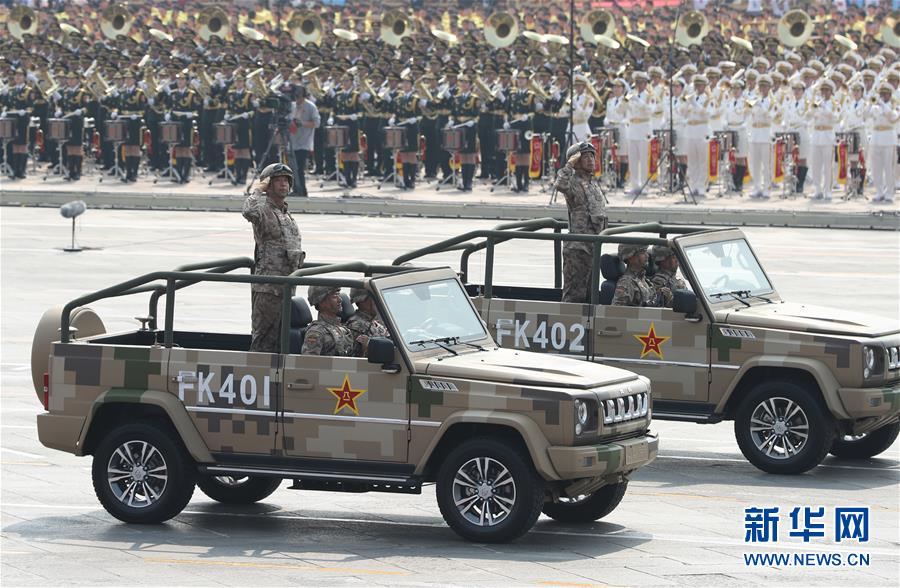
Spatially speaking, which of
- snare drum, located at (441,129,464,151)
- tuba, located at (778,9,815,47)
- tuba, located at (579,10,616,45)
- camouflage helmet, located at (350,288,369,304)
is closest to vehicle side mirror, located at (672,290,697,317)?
camouflage helmet, located at (350,288,369,304)

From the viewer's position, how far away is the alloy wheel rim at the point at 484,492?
39.4 feet

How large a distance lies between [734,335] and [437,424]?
3541 mm

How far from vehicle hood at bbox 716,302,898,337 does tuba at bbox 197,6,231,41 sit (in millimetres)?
39842

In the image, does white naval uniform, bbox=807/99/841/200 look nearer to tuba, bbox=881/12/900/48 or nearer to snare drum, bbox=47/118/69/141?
tuba, bbox=881/12/900/48

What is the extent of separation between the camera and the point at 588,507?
42.4ft

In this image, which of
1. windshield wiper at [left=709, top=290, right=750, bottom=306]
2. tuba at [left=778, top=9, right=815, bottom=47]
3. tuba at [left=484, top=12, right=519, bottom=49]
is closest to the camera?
windshield wiper at [left=709, top=290, right=750, bottom=306]

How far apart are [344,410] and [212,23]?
139 ft

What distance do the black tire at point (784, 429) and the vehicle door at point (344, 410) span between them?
3552 mm

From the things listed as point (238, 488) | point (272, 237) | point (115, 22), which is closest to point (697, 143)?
point (115, 22)

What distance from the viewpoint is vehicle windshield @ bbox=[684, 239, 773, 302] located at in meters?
15.3

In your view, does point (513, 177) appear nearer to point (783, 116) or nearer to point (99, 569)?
point (783, 116)

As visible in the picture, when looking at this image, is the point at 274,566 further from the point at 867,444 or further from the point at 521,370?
the point at 867,444

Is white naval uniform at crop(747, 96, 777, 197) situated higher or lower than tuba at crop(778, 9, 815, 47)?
lower

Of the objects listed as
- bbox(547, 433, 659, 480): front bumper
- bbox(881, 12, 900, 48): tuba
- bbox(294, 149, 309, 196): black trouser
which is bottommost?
bbox(547, 433, 659, 480): front bumper
